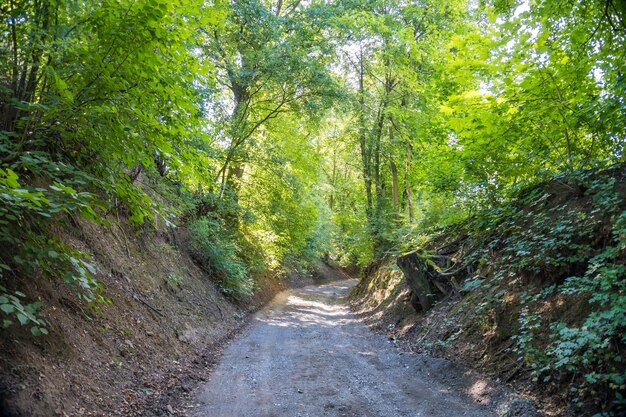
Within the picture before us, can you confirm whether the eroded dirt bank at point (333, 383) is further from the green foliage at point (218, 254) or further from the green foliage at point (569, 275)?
the green foliage at point (218, 254)

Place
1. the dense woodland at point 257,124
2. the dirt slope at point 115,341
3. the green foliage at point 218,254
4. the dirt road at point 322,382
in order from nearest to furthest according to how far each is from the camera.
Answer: the dirt slope at point 115,341 → the dense woodland at point 257,124 → the dirt road at point 322,382 → the green foliage at point 218,254

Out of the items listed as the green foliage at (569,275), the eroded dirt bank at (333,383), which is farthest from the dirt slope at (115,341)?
the green foliage at (569,275)

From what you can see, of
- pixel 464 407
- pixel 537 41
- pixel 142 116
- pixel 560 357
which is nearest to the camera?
pixel 142 116

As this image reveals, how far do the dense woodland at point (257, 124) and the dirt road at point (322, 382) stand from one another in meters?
1.67

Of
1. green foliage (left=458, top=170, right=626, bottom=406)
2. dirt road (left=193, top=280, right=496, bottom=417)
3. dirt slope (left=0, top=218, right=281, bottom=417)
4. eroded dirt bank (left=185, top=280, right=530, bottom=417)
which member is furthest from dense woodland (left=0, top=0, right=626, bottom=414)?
dirt road (left=193, top=280, right=496, bottom=417)

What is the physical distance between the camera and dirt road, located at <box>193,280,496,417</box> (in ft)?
17.3

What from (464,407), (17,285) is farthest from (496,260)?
(17,285)

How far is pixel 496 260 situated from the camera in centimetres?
795

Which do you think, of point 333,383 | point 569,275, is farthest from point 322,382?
point 569,275

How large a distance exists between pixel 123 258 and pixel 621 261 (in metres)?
8.67

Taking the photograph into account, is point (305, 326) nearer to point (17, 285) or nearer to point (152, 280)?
point (152, 280)

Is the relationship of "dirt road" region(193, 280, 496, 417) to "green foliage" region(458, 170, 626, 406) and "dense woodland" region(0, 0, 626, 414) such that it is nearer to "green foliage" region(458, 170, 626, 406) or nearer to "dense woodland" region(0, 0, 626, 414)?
"green foliage" region(458, 170, 626, 406)

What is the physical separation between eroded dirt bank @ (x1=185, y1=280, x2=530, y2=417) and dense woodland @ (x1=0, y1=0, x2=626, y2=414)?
136 cm

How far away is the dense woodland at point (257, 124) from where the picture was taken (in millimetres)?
4180
